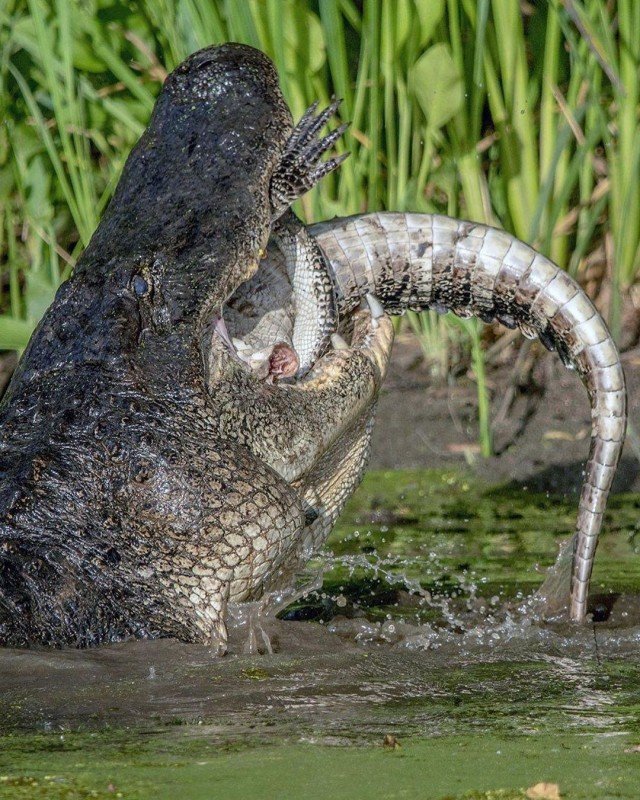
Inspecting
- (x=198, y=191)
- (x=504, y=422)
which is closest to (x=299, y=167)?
(x=198, y=191)

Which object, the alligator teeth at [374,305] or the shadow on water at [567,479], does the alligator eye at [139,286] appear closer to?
the alligator teeth at [374,305]

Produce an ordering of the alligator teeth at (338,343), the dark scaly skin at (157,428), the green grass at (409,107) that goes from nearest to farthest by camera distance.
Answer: the dark scaly skin at (157,428), the alligator teeth at (338,343), the green grass at (409,107)

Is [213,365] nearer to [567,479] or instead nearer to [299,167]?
[299,167]

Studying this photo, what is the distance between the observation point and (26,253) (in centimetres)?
587

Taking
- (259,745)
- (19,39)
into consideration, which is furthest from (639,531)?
(19,39)

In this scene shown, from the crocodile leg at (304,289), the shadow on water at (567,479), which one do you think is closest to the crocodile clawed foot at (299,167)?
the crocodile leg at (304,289)


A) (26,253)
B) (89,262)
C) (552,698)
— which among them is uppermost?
(26,253)

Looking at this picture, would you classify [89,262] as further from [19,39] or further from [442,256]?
[19,39]

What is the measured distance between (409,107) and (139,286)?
2769mm

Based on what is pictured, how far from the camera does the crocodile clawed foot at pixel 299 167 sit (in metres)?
2.63

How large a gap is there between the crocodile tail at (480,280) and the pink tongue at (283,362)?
225 mm

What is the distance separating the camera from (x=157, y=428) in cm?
237

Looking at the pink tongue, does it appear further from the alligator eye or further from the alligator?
the alligator eye

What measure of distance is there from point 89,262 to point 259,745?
112cm
